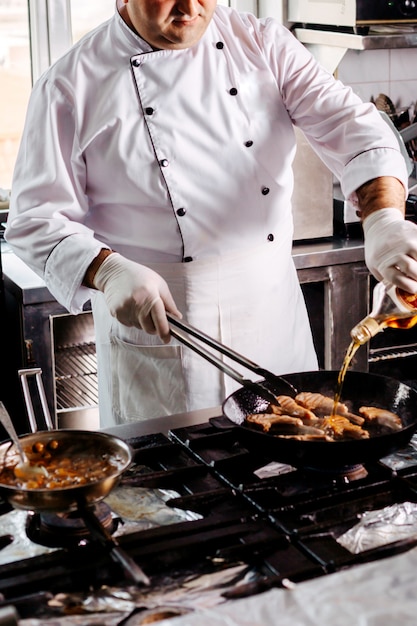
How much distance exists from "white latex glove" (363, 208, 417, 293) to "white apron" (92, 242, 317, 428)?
0.39 meters

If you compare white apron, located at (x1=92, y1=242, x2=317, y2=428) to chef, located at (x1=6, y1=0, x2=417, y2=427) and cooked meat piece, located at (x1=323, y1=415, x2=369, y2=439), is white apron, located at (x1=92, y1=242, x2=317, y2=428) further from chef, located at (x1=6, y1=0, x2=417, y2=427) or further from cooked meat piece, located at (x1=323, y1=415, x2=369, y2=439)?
cooked meat piece, located at (x1=323, y1=415, x2=369, y2=439)

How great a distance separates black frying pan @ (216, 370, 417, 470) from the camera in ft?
5.16

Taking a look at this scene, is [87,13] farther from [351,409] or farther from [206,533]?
[206,533]

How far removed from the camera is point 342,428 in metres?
1.73

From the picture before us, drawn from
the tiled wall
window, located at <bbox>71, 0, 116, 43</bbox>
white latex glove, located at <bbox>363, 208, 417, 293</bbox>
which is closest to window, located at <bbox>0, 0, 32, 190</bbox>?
window, located at <bbox>71, 0, 116, 43</bbox>

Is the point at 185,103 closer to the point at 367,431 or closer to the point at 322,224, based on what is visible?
the point at 367,431

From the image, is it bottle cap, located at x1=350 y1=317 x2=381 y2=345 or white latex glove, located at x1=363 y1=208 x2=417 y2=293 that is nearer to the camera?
bottle cap, located at x1=350 y1=317 x2=381 y2=345

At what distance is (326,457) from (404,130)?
2.59 meters

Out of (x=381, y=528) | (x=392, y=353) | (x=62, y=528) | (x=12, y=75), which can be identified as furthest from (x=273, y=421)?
Answer: (x=12, y=75)

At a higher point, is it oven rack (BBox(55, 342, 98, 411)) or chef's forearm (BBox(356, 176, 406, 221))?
chef's forearm (BBox(356, 176, 406, 221))

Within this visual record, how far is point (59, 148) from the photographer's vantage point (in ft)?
7.48

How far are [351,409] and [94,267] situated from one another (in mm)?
694

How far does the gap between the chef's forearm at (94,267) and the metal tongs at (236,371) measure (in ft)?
0.92

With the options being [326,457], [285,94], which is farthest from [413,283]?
[285,94]
